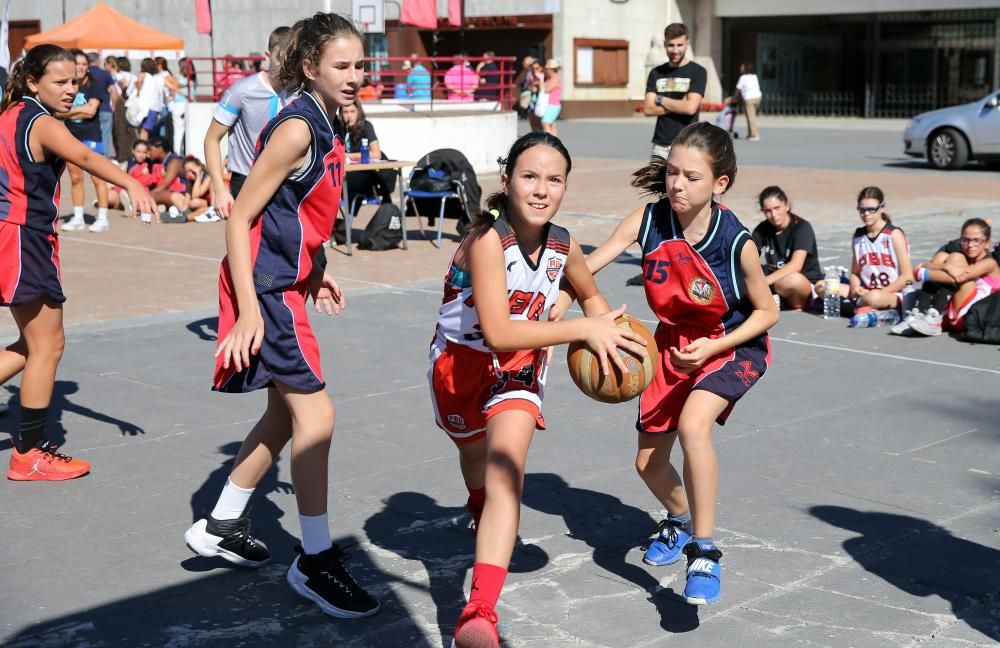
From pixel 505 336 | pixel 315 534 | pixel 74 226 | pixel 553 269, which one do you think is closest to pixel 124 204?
pixel 74 226

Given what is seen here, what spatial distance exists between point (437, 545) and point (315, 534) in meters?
0.74

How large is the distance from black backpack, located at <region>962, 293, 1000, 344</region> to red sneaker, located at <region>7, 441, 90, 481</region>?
596cm

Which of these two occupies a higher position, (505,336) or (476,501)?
(505,336)

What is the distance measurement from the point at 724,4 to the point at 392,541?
4044cm

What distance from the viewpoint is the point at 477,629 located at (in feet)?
11.7

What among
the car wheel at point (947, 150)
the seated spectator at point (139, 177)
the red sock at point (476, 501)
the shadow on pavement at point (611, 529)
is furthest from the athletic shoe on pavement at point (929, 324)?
the car wheel at point (947, 150)

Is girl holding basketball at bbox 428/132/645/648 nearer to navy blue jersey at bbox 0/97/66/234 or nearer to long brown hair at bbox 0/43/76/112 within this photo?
navy blue jersey at bbox 0/97/66/234

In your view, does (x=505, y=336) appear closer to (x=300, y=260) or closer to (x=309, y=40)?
(x=300, y=260)

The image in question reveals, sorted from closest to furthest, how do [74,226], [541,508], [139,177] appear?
[541,508] < [74,226] < [139,177]

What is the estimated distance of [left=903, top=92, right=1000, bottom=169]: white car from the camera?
2183 cm

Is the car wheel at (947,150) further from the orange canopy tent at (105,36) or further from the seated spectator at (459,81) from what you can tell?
the orange canopy tent at (105,36)

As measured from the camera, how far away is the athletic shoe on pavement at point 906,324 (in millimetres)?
8945

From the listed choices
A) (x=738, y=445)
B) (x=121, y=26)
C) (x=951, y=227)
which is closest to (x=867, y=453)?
(x=738, y=445)

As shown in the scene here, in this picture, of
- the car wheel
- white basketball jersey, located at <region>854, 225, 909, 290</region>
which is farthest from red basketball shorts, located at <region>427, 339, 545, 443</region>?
the car wheel
